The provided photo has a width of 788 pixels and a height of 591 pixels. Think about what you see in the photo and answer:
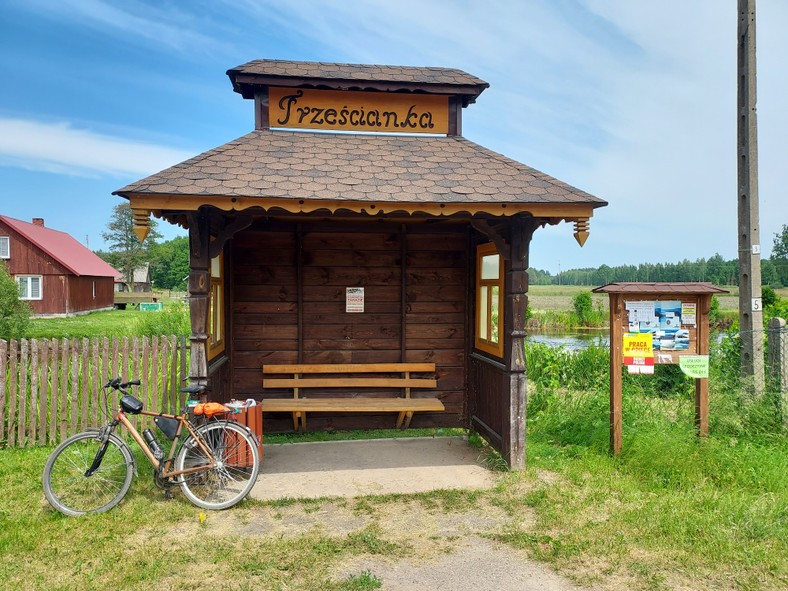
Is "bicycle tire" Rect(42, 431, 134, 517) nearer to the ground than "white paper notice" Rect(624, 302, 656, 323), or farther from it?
nearer to the ground

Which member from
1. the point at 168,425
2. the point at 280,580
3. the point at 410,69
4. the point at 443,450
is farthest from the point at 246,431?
the point at 410,69

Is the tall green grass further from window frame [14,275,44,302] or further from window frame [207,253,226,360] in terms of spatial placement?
window frame [14,275,44,302]

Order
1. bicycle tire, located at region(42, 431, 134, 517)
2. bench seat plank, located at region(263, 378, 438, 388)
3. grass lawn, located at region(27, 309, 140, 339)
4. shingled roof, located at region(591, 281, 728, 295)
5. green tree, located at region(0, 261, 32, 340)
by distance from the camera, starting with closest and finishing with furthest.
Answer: bicycle tire, located at region(42, 431, 134, 517) → shingled roof, located at region(591, 281, 728, 295) → bench seat plank, located at region(263, 378, 438, 388) → green tree, located at region(0, 261, 32, 340) → grass lawn, located at region(27, 309, 140, 339)

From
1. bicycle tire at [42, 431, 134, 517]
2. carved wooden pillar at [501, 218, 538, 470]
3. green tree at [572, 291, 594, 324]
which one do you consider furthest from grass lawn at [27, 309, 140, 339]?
green tree at [572, 291, 594, 324]

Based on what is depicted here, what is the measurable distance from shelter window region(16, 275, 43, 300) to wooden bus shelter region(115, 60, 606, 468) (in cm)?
3045

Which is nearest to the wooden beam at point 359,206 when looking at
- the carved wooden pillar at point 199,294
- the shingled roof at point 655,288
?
the carved wooden pillar at point 199,294

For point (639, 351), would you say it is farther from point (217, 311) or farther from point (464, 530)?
point (217, 311)

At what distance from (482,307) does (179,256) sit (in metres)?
103

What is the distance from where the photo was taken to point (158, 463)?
5.09 m

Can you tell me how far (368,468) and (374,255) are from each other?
2748mm

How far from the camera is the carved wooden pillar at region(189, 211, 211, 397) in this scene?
18.1 ft

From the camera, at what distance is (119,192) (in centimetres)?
521

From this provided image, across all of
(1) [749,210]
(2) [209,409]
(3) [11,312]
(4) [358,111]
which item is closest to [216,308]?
(2) [209,409]

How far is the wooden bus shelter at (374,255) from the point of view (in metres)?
6.00
